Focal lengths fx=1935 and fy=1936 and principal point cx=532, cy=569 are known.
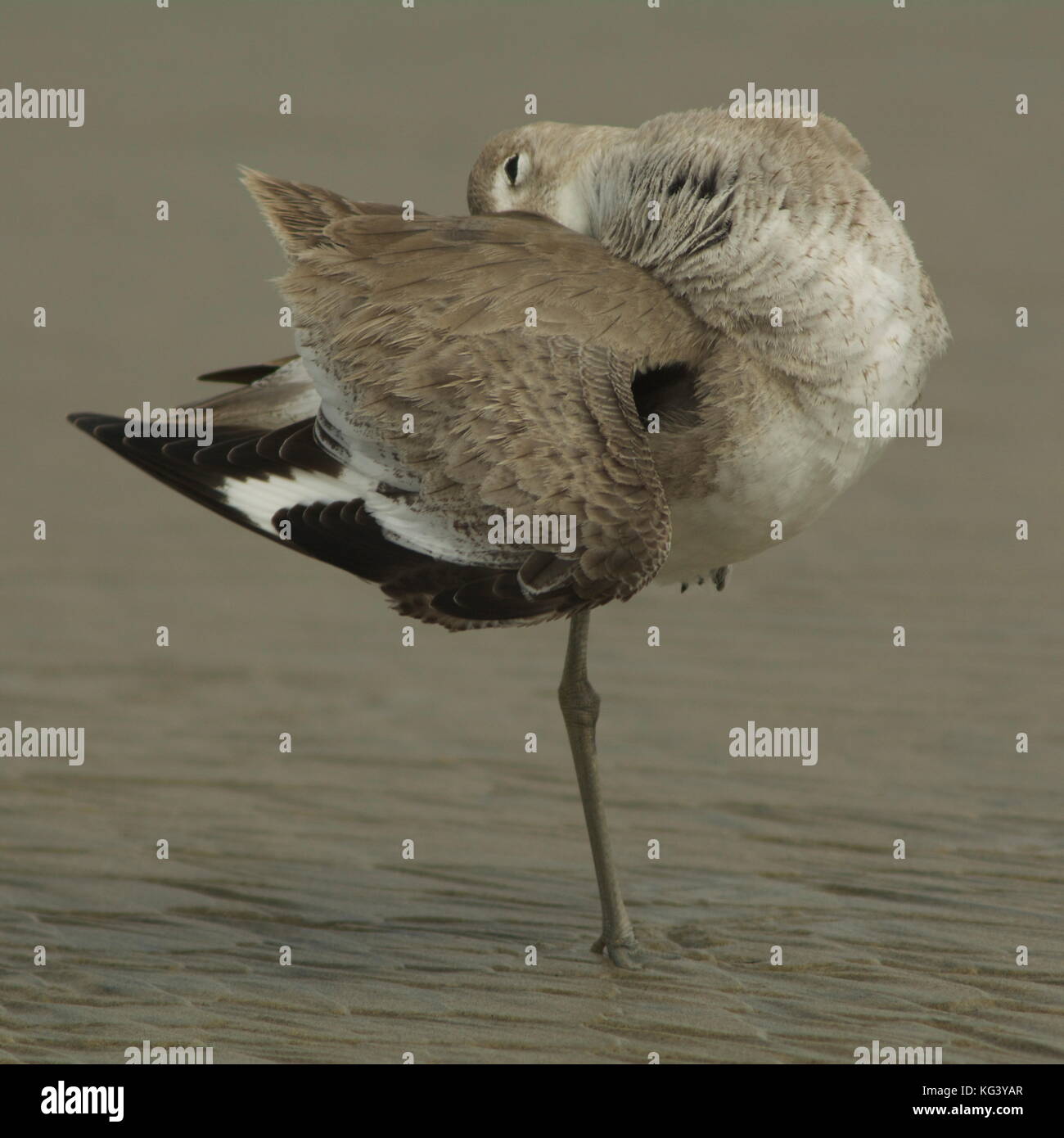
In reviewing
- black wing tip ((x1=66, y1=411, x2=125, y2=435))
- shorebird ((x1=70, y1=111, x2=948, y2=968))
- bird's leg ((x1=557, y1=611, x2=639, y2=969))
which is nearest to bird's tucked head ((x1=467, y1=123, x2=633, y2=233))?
shorebird ((x1=70, y1=111, x2=948, y2=968))

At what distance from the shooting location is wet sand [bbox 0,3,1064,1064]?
4.89 m

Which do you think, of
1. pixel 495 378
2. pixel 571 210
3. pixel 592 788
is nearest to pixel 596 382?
pixel 495 378

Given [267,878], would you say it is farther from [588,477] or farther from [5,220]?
[5,220]

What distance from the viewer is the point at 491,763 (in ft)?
21.4

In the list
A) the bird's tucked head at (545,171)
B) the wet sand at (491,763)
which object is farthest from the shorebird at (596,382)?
the wet sand at (491,763)

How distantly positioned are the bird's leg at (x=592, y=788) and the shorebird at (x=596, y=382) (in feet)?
0.06

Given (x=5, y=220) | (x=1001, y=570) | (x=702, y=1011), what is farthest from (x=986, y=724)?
(x=5, y=220)

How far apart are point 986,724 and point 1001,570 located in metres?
1.80

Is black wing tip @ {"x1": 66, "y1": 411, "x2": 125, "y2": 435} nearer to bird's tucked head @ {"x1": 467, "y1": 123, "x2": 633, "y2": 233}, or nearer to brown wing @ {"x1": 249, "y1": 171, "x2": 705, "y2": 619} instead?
brown wing @ {"x1": 249, "y1": 171, "x2": 705, "y2": 619}

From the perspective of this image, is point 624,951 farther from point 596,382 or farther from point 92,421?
point 92,421

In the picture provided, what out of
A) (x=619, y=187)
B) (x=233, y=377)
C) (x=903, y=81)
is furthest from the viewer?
(x=903, y=81)

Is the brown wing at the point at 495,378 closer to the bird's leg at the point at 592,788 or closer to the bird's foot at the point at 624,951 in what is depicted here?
the bird's leg at the point at 592,788

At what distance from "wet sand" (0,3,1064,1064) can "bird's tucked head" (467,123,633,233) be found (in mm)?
1898

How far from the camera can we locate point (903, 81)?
1597 centimetres
